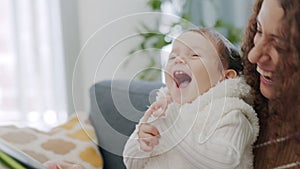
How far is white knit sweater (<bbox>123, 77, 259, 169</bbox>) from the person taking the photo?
539mm

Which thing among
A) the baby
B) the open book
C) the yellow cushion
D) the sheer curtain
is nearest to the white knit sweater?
the baby

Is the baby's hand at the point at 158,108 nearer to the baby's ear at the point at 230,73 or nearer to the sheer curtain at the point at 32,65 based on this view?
the baby's ear at the point at 230,73

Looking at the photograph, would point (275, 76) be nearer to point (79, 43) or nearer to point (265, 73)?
point (265, 73)

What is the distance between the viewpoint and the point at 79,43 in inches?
32.0

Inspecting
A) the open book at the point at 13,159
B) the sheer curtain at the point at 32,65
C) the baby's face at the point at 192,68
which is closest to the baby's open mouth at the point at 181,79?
the baby's face at the point at 192,68

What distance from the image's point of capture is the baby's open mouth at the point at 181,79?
55 cm

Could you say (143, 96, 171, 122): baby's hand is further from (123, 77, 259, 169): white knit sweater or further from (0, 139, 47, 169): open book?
(0, 139, 47, 169): open book

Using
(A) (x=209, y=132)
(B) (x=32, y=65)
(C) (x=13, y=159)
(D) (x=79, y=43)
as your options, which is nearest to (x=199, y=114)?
(A) (x=209, y=132)

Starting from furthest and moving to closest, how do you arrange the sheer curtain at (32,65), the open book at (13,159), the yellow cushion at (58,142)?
the sheer curtain at (32,65) < the yellow cushion at (58,142) < the open book at (13,159)

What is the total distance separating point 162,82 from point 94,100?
0.25 ft

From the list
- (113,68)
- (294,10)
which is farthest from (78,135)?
(294,10)

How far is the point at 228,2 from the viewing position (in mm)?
1127

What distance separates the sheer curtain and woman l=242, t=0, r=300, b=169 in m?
0.43

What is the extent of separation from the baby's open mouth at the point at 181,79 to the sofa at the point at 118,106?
0.07ft
